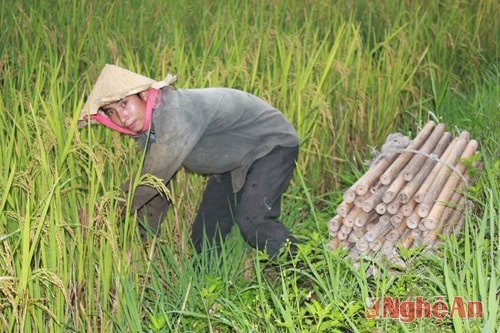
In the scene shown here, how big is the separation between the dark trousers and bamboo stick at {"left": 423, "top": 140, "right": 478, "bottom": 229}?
0.57 metres

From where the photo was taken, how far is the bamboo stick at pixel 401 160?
9.74ft

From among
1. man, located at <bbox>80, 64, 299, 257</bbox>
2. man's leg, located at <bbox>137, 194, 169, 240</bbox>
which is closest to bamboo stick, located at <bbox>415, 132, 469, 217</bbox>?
man, located at <bbox>80, 64, 299, 257</bbox>

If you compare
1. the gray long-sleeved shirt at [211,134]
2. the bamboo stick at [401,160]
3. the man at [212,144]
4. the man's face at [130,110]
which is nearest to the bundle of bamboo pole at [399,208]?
the bamboo stick at [401,160]

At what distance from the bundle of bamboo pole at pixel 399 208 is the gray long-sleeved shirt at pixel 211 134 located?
1.39 feet

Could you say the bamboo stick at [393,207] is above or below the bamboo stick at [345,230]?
above

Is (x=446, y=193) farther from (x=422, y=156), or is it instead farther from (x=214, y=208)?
(x=214, y=208)

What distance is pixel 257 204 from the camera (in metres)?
3.11

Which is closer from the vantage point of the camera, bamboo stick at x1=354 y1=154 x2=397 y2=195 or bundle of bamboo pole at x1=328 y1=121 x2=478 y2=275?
bundle of bamboo pole at x1=328 y1=121 x2=478 y2=275

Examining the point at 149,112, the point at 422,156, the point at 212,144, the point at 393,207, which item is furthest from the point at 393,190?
the point at 149,112

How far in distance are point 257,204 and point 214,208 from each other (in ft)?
0.87

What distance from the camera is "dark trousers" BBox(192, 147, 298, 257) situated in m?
3.06

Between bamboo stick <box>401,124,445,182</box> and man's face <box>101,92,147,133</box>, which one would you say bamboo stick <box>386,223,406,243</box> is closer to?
bamboo stick <box>401,124,445,182</box>

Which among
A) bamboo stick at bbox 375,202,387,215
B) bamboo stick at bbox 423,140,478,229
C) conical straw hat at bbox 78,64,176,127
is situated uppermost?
conical straw hat at bbox 78,64,176,127

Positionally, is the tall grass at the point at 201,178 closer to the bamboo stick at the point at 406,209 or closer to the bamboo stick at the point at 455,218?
the bamboo stick at the point at 455,218
